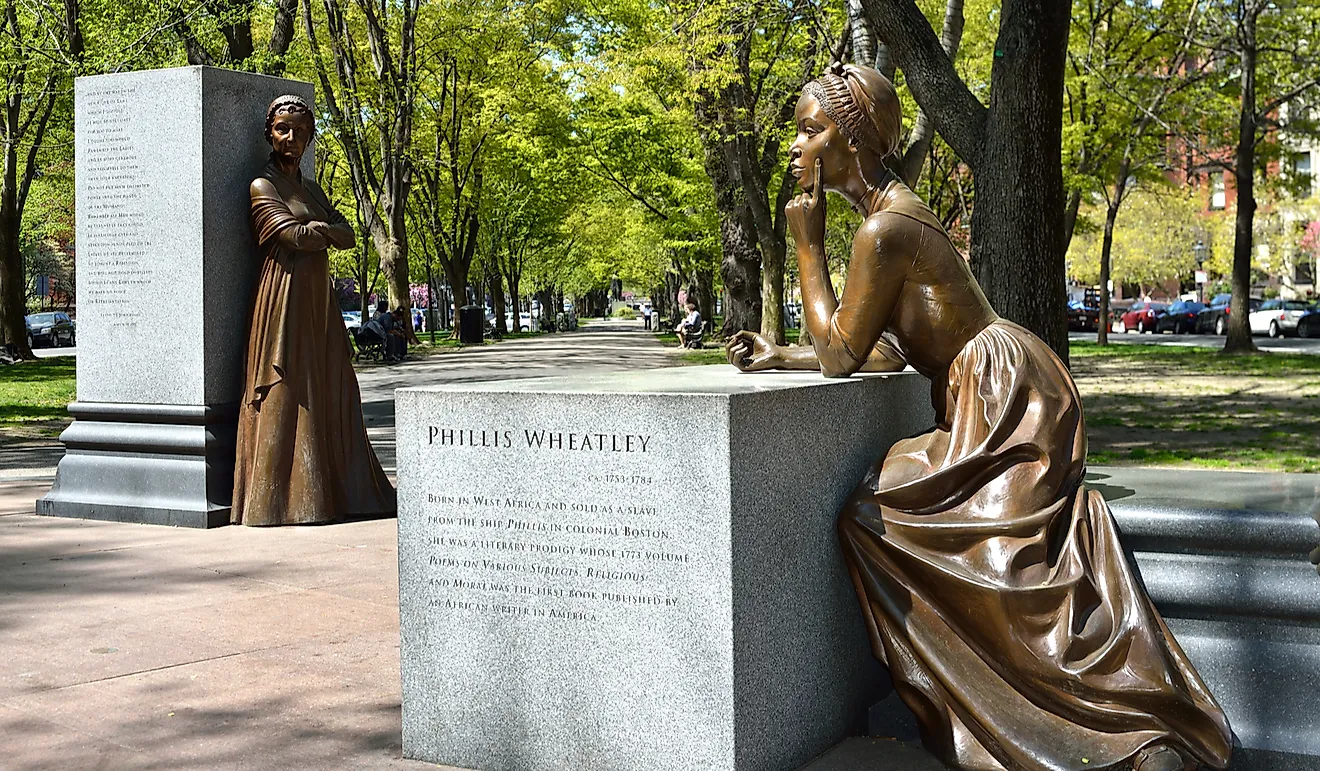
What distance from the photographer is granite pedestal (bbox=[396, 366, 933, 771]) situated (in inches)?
161

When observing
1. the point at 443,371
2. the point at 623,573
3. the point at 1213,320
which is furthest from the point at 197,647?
the point at 1213,320

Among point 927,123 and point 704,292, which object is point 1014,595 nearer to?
point 927,123

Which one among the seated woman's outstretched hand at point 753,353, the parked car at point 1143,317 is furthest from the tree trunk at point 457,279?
the seated woman's outstretched hand at point 753,353

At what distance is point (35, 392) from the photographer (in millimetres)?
23188

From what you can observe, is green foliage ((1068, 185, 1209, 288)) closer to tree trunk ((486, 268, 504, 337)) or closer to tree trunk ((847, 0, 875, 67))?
tree trunk ((486, 268, 504, 337))

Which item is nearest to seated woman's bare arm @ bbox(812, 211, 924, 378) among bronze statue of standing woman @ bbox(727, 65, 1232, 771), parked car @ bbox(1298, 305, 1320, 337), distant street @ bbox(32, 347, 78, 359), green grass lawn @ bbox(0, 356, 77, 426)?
bronze statue of standing woman @ bbox(727, 65, 1232, 771)

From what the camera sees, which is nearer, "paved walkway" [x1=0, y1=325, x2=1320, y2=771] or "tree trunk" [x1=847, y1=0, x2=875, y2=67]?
"paved walkway" [x1=0, y1=325, x2=1320, y2=771]

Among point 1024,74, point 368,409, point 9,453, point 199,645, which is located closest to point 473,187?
point 368,409

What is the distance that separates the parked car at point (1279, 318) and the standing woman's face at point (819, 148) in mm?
46702

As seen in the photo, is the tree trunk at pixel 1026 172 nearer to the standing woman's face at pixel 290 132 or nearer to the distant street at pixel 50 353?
the standing woman's face at pixel 290 132

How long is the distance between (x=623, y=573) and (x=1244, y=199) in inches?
1179

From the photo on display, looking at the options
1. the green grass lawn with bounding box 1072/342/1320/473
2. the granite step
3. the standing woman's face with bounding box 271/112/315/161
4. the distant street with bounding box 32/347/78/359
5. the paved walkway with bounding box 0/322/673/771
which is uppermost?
the standing woman's face with bounding box 271/112/315/161

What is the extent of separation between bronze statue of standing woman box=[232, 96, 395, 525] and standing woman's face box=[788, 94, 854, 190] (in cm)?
519

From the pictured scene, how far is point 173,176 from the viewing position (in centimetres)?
945
